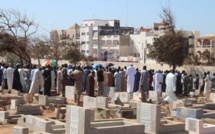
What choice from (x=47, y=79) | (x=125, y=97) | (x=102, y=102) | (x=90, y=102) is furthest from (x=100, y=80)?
(x=102, y=102)

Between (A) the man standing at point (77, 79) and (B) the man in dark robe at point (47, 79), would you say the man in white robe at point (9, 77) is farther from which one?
(A) the man standing at point (77, 79)

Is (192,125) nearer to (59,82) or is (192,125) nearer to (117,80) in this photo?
(117,80)

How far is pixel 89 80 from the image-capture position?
54.9 ft

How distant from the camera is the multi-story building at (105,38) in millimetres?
71000

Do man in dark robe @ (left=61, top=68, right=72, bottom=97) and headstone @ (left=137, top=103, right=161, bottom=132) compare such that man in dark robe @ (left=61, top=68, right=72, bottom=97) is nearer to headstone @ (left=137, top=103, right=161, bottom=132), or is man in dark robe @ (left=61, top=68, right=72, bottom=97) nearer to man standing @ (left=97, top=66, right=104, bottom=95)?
man standing @ (left=97, top=66, right=104, bottom=95)

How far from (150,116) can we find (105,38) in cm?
6554

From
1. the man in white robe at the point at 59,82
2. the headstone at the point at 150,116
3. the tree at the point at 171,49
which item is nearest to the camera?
the headstone at the point at 150,116

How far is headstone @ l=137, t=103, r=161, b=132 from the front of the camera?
9383 mm

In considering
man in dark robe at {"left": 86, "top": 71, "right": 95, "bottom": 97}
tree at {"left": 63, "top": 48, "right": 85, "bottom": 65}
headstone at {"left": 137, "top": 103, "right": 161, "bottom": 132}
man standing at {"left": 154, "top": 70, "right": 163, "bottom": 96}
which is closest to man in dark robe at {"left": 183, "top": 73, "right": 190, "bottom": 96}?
man standing at {"left": 154, "top": 70, "right": 163, "bottom": 96}

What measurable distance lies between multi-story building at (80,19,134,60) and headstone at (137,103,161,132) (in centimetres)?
6033

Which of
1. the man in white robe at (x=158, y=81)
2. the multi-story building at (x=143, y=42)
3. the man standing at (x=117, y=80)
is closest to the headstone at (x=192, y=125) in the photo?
the man in white robe at (x=158, y=81)

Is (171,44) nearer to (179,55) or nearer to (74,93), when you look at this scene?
(179,55)

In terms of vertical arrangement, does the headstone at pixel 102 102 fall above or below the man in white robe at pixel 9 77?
below

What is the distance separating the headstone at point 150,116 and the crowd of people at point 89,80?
20.3 ft
